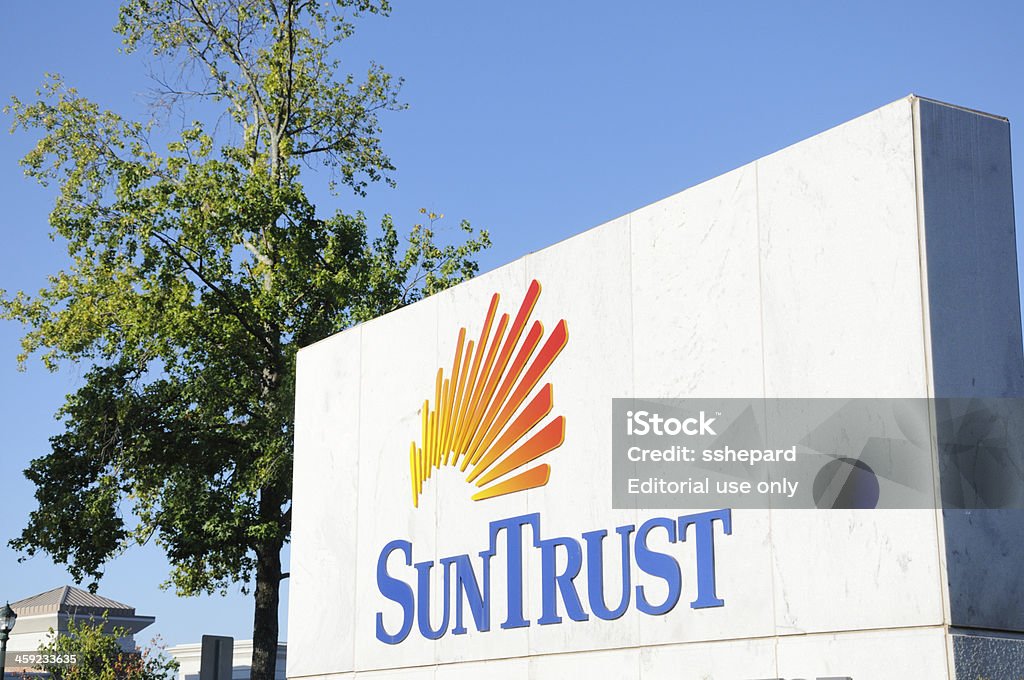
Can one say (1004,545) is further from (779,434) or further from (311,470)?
(311,470)

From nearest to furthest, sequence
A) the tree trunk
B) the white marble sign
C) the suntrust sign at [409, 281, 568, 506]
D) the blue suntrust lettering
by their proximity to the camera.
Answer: the white marble sign, the blue suntrust lettering, the suntrust sign at [409, 281, 568, 506], the tree trunk

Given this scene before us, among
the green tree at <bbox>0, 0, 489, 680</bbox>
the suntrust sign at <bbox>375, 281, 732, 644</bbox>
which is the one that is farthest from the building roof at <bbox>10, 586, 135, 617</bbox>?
the suntrust sign at <bbox>375, 281, 732, 644</bbox>

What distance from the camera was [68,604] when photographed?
65750 mm

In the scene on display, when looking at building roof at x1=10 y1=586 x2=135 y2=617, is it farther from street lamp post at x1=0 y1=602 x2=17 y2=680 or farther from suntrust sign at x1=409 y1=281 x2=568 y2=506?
suntrust sign at x1=409 y1=281 x2=568 y2=506

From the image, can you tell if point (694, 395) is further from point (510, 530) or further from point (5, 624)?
point (5, 624)

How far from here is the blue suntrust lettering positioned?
9918 millimetres

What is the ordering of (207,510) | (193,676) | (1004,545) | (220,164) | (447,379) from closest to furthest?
(1004,545) < (447,379) < (207,510) < (220,164) < (193,676)

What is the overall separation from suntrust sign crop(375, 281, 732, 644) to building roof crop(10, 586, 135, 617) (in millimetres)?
57335

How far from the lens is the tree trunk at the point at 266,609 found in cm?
2547

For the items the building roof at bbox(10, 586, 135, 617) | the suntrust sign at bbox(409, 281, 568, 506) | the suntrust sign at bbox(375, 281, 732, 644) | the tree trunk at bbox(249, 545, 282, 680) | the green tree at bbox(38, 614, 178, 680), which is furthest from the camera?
the building roof at bbox(10, 586, 135, 617)

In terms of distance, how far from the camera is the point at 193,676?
2886 inches

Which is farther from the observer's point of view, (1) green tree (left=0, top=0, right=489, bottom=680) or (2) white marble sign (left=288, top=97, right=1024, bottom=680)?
(1) green tree (left=0, top=0, right=489, bottom=680)

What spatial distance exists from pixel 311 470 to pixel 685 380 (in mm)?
6342

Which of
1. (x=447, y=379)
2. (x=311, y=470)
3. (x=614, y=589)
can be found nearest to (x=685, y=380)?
(x=614, y=589)
